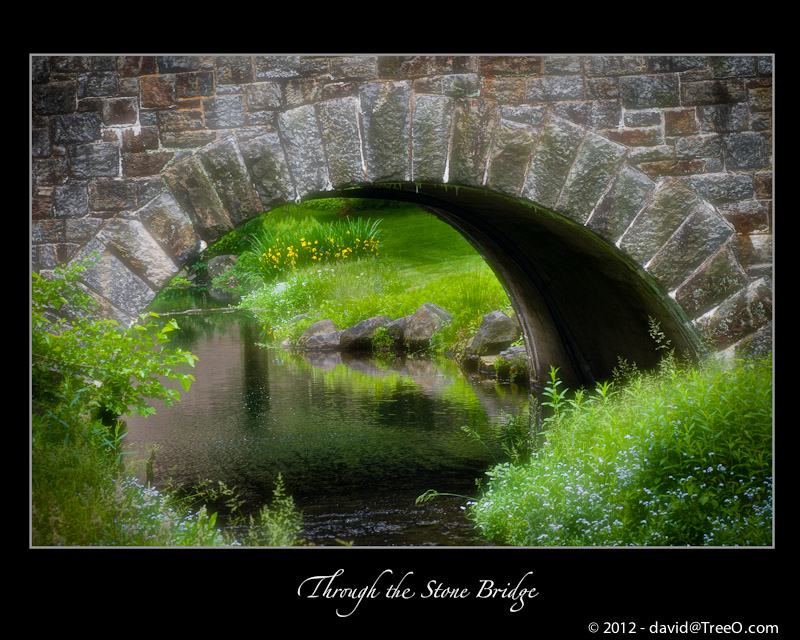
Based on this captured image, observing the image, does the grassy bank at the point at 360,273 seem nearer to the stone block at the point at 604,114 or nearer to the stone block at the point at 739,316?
the stone block at the point at 739,316

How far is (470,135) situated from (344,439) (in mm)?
4126

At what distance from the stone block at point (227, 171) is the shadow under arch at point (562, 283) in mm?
391

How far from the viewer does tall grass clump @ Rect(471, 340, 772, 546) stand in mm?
4117

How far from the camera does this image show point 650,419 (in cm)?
443

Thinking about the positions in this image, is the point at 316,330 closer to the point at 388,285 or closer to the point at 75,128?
the point at 388,285

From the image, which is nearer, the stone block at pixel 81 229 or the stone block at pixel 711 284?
the stone block at pixel 81 229

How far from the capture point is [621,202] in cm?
452

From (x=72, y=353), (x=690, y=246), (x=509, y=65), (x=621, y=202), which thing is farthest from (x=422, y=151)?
(x=72, y=353)

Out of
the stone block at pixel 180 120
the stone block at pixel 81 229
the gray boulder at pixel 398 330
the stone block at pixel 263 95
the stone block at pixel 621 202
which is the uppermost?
the stone block at pixel 263 95

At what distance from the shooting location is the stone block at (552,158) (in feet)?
14.5

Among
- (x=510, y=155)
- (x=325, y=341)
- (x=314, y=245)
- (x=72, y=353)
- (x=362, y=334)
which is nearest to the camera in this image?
(x=72, y=353)

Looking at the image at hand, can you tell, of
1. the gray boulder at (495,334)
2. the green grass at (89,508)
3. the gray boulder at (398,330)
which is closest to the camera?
the green grass at (89,508)

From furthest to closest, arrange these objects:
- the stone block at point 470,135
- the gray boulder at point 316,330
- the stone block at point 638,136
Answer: the gray boulder at point 316,330, the stone block at point 638,136, the stone block at point 470,135

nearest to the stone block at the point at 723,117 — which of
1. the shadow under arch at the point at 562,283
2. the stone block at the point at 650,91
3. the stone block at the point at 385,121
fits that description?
the stone block at the point at 650,91
